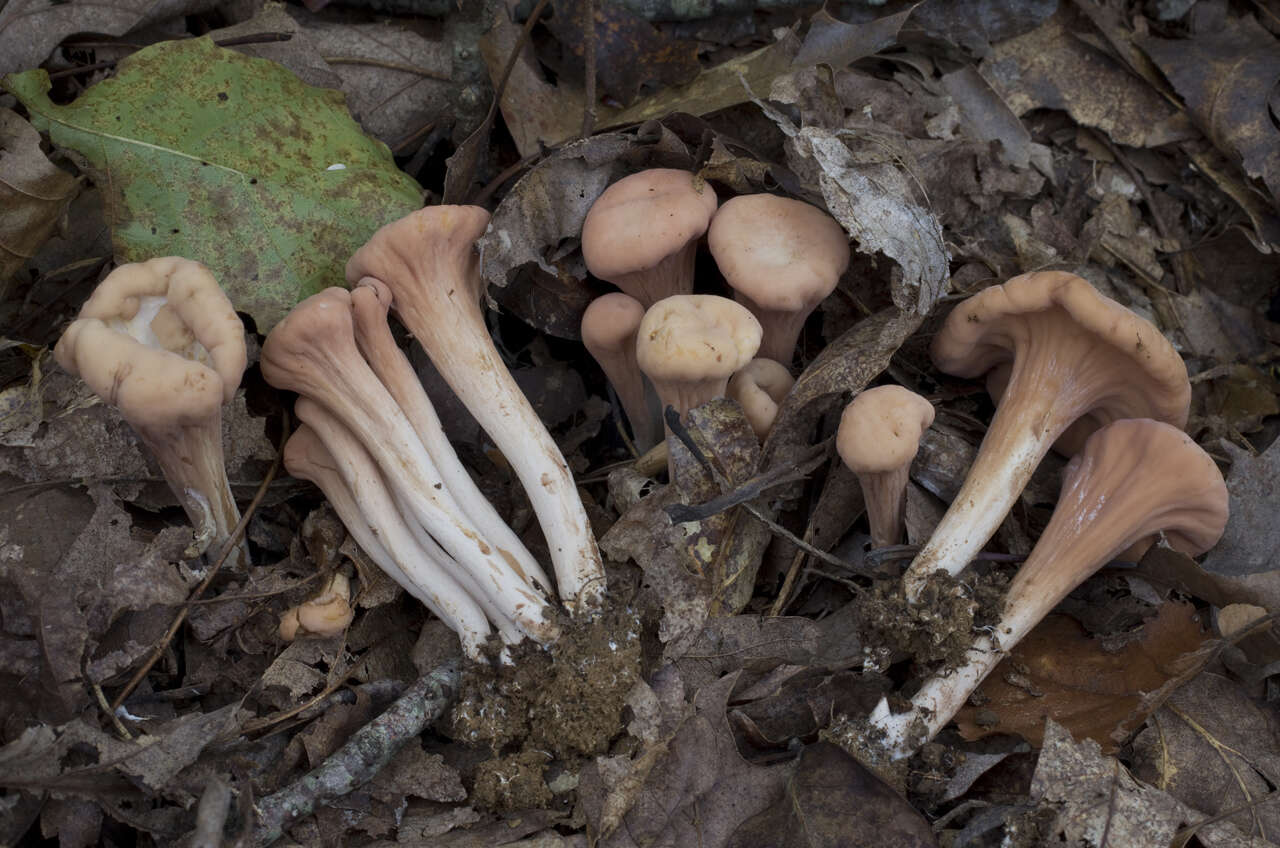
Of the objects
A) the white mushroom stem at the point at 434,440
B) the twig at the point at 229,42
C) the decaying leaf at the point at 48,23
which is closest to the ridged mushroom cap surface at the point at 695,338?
the white mushroom stem at the point at 434,440

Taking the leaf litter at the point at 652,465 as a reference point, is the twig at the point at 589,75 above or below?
above

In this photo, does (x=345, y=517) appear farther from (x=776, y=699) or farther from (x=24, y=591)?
(x=776, y=699)

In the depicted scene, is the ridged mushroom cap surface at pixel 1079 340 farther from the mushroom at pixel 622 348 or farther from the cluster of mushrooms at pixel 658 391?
the mushroom at pixel 622 348

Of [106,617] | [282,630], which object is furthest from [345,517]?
[106,617]

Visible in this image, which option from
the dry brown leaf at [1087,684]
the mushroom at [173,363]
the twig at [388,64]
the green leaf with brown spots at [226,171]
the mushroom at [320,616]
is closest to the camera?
the mushroom at [173,363]

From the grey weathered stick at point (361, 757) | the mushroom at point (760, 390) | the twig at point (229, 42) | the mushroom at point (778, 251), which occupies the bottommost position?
the grey weathered stick at point (361, 757)
